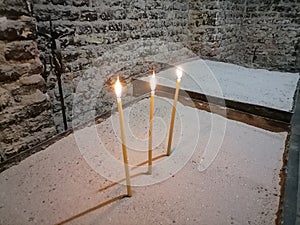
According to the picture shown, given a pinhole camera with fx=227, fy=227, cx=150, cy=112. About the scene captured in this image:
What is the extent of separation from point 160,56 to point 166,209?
2.66 meters

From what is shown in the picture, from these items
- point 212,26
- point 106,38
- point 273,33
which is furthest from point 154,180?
point 273,33

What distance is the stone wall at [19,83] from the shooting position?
1150 mm

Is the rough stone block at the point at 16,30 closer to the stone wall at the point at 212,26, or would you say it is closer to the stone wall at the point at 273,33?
the stone wall at the point at 212,26

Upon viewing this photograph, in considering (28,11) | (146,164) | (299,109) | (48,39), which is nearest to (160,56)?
(48,39)

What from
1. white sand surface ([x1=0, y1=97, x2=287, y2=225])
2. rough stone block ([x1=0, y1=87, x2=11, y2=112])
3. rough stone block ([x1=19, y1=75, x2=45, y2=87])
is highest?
rough stone block ([x1=19, y1=75, x2=45, y2=87])

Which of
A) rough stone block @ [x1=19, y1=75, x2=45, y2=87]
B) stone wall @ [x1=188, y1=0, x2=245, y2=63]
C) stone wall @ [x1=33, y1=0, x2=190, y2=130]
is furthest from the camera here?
stone wall @ [x1=188, y1=0, x2=245, y2=63]

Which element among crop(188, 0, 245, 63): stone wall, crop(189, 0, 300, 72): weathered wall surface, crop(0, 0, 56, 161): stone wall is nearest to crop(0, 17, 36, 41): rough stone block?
crop(0, 0, 56, 161): stone wall

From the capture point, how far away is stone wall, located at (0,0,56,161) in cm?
115

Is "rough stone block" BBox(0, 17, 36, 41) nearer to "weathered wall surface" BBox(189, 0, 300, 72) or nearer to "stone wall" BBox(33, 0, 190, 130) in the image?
"stone wall" BBox(33, 0, 190, 130)

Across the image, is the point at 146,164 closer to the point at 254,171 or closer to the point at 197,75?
the point at 254,171

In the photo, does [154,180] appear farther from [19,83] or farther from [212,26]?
[212,26]

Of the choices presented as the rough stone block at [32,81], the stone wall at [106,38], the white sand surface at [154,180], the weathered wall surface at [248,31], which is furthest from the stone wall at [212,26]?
the rough stone block at [32,81]

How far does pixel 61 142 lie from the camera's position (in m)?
1.19

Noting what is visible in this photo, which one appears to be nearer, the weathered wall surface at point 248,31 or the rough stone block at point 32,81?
the rough stone block at point 32,81
